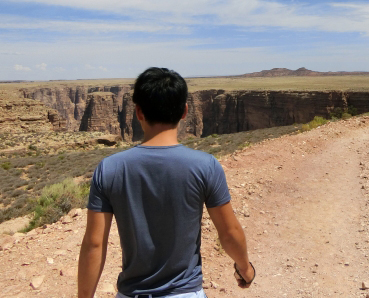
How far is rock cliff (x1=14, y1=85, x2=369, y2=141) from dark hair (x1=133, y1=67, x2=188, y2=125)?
114ft

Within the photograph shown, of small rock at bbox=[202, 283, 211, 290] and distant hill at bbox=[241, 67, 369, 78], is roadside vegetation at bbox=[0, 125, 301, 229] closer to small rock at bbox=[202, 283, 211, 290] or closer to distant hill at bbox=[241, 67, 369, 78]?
small rock at bbox=[202, 283, 211, 290]

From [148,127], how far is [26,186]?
15583mm

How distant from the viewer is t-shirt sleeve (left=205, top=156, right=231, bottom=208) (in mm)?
1881

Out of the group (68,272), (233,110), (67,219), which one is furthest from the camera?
(233,110)

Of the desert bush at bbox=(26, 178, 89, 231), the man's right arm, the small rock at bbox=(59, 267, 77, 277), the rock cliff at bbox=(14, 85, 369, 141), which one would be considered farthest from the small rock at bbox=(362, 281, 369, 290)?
the rock cliff at bbox=(14, 85, 369, 141)

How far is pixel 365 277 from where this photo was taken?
15.8 feet

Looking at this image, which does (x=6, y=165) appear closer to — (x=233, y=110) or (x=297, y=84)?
(x=233, y=110)

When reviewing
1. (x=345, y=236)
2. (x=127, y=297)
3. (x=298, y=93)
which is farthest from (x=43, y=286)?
(x=298, y=93)

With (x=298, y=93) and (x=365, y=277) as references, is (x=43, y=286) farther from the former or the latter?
(x=298, y=93)

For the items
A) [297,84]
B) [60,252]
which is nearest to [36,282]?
[60,252]

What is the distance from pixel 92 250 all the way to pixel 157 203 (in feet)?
1.47

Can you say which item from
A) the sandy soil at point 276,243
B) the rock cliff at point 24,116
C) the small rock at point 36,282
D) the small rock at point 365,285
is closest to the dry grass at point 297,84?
the rock cliff at point 24,116

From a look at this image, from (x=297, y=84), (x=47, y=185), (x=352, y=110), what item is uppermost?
(x=297, y=84)

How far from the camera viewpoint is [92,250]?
1.97m
